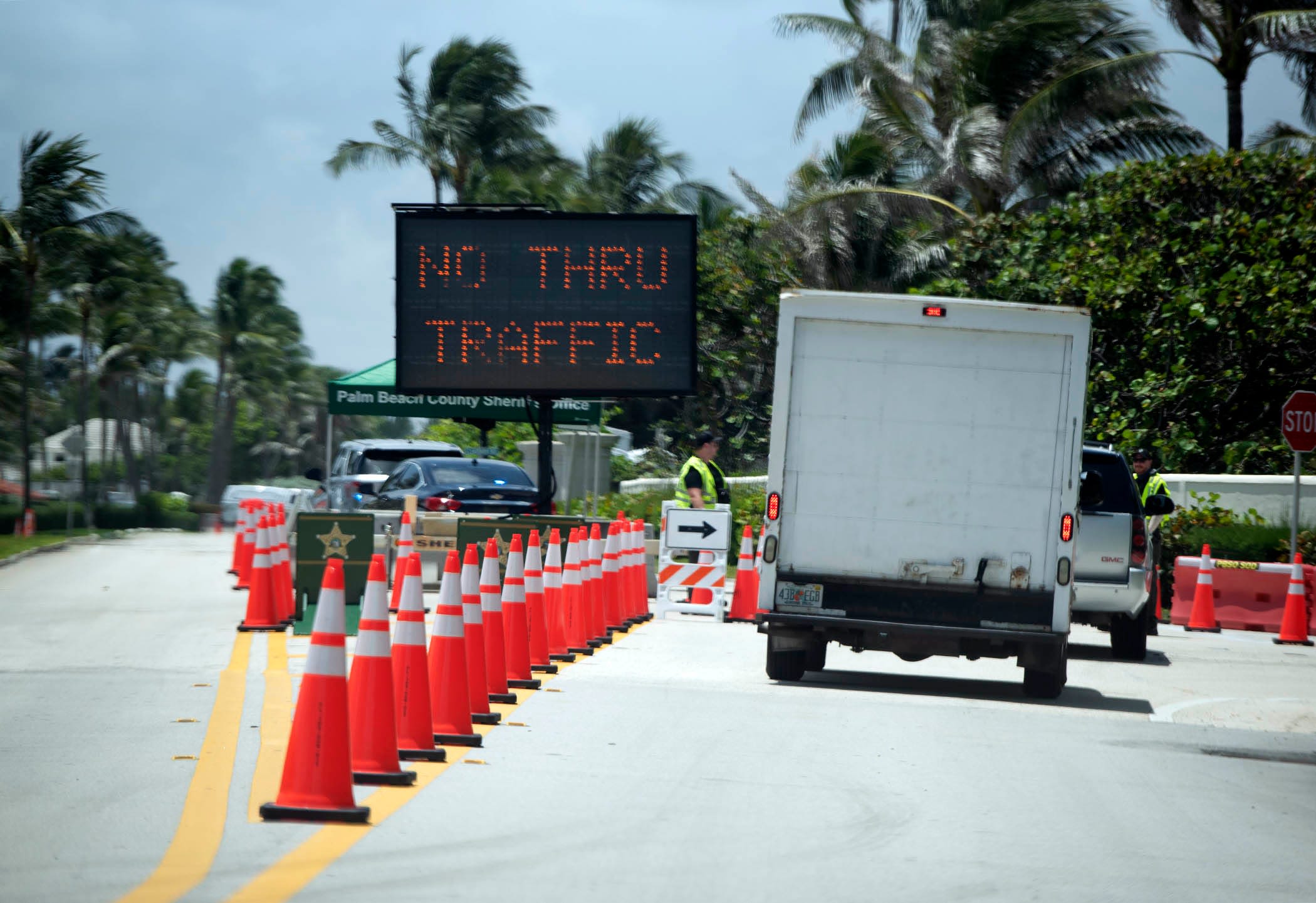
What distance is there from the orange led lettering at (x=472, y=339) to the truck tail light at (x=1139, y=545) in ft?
29.2

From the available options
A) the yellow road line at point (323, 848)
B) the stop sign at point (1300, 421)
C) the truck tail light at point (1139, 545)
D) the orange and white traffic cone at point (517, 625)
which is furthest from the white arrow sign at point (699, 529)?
the yellow road line at point (323, 848)

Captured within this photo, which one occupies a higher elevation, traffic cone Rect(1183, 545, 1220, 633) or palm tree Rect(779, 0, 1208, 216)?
palm tree Rect(779, 0, 1208, 216)

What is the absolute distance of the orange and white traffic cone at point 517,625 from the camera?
37.1 feet

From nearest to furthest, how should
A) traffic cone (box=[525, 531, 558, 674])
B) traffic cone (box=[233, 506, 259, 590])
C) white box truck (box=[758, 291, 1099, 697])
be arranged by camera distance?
white box truck (box=[758, 291, 1099, 697])
traffic cone (box=[525, 531, 558, 674])
traffic cone (box=[233, 506, 259, 590])

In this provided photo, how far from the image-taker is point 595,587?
1539 cm

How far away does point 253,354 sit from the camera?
310ft

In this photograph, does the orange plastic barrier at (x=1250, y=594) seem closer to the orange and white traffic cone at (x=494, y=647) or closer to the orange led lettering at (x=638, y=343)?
the orange led lettering at (x=638, y=343)

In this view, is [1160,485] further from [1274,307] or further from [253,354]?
[253,354]

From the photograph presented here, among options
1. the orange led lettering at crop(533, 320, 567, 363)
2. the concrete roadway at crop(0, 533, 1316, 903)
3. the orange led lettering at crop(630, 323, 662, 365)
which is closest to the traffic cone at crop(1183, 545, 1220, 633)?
the concrete roadway at crop(0, 533, 1316, 903)

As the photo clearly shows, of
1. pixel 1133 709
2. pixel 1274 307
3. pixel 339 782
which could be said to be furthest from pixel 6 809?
pixel 1274 307

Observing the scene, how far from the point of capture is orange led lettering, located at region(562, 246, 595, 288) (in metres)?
21.2

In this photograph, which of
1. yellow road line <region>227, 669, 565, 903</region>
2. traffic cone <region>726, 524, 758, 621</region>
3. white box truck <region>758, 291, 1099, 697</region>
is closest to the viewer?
yellow road line <region>227, 669, 565, 903</region>

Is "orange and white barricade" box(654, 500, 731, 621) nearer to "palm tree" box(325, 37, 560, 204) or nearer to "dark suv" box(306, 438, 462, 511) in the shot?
"dark suv" box(306, 438, 462, 511)

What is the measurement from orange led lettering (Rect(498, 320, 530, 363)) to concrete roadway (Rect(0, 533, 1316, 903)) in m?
7.72
